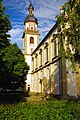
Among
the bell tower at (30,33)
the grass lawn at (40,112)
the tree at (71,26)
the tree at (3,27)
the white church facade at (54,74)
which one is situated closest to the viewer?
the grass lawn at (40,112)

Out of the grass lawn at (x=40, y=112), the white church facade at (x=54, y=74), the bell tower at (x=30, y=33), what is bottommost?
the grass lawn at (x=40, y=112)

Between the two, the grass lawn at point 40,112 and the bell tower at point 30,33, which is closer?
the grass lawn at point 40,112

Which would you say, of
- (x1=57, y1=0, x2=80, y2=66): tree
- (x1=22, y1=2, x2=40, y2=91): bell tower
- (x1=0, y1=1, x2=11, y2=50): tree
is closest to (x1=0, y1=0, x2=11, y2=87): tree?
(x1=0, y1=1, x2=11, y2=50): tree

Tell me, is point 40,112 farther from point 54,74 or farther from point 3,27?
point 54,74

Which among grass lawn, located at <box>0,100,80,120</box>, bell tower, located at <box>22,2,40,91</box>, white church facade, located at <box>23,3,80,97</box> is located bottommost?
grass lawn, located at <box>0,100,80,120</box>

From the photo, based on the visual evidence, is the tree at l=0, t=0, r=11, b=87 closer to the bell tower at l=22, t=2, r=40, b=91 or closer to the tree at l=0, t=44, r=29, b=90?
the tree at l=0, t=44, r=29, b=90

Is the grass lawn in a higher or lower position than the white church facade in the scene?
lower

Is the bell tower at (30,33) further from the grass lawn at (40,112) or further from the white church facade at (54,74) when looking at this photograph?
the grass lawn at (40,112)

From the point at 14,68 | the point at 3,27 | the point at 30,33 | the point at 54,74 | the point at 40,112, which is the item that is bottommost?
the point at 40,112

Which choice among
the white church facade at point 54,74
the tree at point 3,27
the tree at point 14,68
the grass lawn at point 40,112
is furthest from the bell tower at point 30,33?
the grass lawn at point 40,112

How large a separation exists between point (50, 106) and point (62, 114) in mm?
623

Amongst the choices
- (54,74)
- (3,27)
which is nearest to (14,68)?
(54,74)

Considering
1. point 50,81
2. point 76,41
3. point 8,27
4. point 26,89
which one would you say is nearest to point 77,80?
point 50,81

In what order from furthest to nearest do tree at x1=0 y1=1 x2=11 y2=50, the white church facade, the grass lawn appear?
the white church facade
tree at x1=0 y1=1 x2=11 y2=50
the grass lawn
